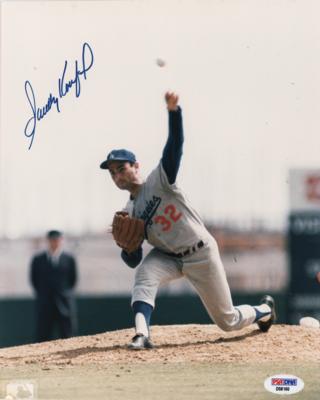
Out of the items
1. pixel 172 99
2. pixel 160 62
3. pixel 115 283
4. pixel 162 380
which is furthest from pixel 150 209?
pixel 115 283

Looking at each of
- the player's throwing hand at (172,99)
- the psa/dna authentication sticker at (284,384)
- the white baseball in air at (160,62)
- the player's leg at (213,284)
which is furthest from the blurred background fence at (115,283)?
the psa/dna authentication sticker at (284,384)

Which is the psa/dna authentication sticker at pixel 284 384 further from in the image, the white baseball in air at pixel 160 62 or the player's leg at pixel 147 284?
the white baseball in air at pixel 160 62

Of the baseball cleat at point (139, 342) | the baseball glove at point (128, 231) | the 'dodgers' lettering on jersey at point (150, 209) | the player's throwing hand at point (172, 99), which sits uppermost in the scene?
the player's throwing hand at point (172, 99)

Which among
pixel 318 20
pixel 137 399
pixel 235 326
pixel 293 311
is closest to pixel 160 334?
pixel 235 326

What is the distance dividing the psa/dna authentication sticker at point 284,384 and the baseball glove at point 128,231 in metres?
1.11

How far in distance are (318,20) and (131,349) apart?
2.14 m

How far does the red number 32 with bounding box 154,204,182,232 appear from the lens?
14.8 ft

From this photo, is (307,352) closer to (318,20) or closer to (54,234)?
(318,20)

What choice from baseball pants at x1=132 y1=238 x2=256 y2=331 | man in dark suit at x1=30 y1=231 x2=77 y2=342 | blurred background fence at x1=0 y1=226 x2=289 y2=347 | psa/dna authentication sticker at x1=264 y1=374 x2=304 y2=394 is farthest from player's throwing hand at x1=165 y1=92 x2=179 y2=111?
man in dark suit at x1=30 y1=231 x2=77 y2=342

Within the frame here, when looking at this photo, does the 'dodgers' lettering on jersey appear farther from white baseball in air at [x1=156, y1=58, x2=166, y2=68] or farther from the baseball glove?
white baseball in air at [x1=156, y1=58, x2=166, y2=68]

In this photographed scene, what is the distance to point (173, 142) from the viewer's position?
4.23 meters

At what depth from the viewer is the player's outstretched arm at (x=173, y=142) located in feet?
13.5

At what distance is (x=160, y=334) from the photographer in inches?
203
